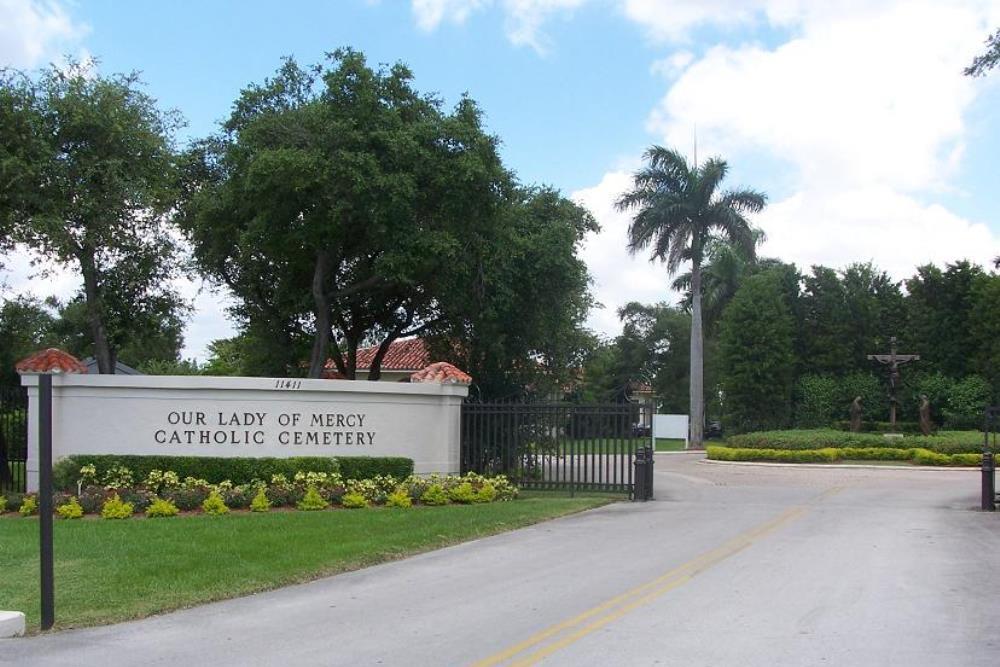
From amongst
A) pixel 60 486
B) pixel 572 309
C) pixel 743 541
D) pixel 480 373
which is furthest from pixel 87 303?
pixel 743 541

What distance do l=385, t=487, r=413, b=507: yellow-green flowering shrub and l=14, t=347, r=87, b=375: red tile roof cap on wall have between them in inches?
247

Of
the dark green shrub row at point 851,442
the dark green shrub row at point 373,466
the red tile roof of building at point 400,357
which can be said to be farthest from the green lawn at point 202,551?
the red tile roof of building at point 400,357

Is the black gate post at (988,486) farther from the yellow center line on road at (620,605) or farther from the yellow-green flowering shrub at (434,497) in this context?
the yellow-green flowering shrub at (434,497)

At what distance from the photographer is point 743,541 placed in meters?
14.5

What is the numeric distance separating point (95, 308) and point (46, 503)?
13.6 meters

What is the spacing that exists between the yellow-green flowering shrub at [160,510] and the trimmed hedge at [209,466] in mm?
1920

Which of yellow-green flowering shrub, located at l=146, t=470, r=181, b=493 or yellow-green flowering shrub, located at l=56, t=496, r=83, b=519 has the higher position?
yellow-green flowering shrub, located at l=146, t=470, r=181, b=493

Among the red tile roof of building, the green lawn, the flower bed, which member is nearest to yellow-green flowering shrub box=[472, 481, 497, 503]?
the flower bed

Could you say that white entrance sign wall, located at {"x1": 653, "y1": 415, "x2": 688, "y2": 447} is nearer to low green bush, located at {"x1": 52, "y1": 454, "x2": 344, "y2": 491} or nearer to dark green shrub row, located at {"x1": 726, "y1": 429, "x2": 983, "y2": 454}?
dark green shrub row, located at {"x1": 726, "y1": 429, "x2": 983, "y2": 454}

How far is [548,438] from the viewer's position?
75.6 feet

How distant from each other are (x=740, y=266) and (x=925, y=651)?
47.5 metres

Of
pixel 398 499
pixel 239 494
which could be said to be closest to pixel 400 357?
pixel 398 499

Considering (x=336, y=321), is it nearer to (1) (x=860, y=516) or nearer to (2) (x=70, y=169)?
(2) (x=70, y=169)

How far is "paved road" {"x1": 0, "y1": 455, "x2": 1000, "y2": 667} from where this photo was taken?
7863mm
